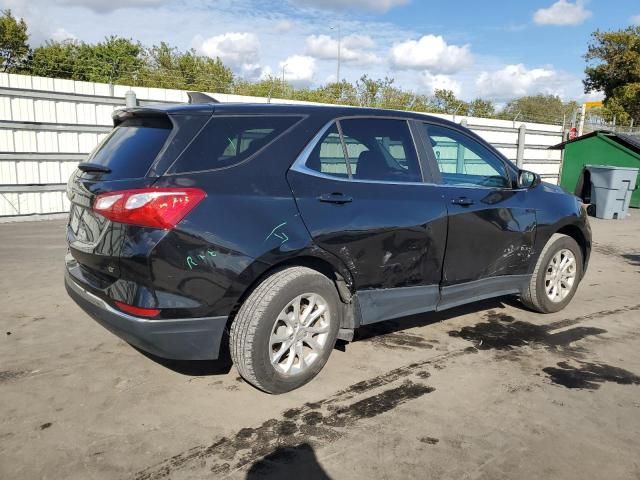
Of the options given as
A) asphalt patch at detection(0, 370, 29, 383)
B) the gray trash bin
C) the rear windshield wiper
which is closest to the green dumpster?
the gray trash bin

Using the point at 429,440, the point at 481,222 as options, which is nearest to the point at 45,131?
the point at 481,222

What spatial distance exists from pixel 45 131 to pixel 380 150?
7.62 meters

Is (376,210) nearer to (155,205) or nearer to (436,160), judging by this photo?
(436,160)

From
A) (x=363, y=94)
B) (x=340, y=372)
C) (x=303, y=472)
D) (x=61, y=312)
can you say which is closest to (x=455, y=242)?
(x=340, y=372)

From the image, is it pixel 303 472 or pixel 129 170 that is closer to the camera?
pixel 303 472

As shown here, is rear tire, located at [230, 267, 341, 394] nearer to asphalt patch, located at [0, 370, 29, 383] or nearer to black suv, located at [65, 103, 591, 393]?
black suv, located at [65, 103, 591, 393]

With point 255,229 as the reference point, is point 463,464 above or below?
below

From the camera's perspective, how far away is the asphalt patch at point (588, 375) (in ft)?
11.5

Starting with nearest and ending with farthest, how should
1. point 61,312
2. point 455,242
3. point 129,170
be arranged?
point 129,170, point 455,242, point 61,312

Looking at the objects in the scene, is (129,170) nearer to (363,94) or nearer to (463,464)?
(463,464)

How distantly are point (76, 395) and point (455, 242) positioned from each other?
8.85 feet

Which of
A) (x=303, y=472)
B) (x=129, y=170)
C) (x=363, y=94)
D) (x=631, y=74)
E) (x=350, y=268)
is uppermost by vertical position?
(x=631, y=74)

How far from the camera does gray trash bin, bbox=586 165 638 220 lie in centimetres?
1145

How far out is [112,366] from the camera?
358cm
